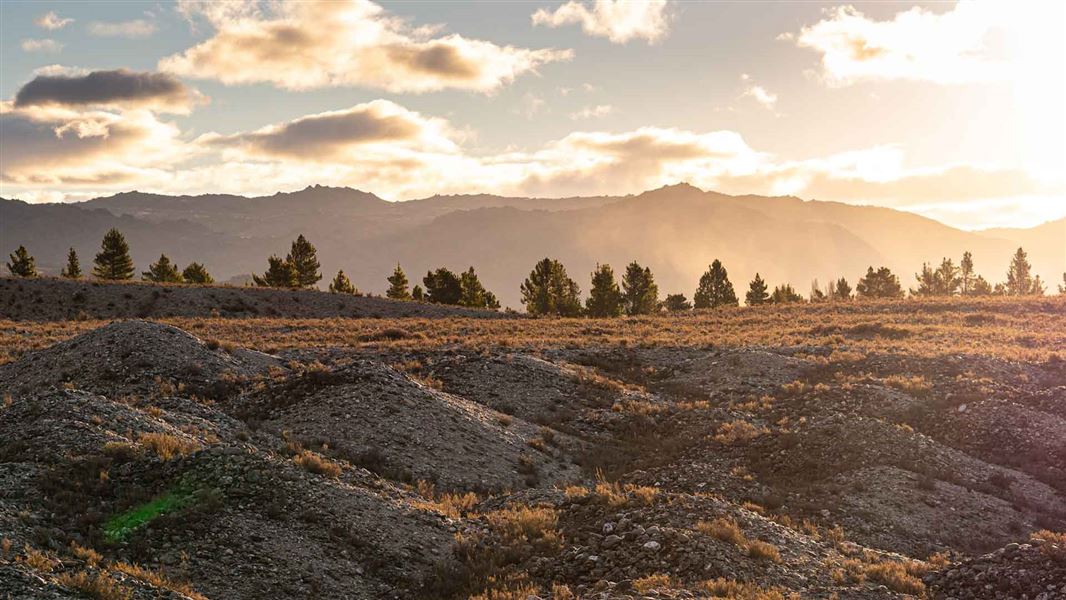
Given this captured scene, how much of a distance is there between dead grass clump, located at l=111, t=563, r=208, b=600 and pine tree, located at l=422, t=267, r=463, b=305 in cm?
10330

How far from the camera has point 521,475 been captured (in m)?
24.5

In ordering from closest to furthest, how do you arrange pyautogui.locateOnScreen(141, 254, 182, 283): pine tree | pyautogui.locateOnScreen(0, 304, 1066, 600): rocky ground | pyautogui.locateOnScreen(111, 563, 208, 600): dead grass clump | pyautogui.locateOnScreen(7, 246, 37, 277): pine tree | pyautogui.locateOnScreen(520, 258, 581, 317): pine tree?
pyautogui.locateOnScreen(111, 563, 208, 600): dead grass clump < pyautogui.locateOnScreen(0, 304, 1066, 600): rocky ground < pyautogui.locateOnScreen(7, 246, 37, 277): pine tree < pyautogui.locateOnScreen(141, 254, 182, 283): pine tree < pyautogui.locateOnScreen(520, 258, 581, 317): pine tree

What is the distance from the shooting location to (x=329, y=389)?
28.4 metres

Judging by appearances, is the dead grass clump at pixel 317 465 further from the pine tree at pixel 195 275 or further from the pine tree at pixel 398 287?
the pine tree at pixel 195 275

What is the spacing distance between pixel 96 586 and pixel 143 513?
4940mm

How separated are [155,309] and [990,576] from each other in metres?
76.5

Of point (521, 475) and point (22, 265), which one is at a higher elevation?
point (22, 265)

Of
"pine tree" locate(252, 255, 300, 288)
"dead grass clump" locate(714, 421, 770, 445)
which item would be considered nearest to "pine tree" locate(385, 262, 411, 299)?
→ "pine tree" locate(252, 255, 300, 288)

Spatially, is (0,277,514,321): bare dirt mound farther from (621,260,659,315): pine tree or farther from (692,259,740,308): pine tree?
(692,259,740,308): pine tree

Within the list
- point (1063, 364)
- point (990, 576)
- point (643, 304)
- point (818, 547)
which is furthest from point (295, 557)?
point (643, 304)

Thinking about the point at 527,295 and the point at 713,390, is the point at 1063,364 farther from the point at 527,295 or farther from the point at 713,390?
the point at 527,295

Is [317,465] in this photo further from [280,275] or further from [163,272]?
[163,272]

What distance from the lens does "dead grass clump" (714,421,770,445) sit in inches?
1106

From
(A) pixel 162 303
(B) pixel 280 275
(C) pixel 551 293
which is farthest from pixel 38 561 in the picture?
(B) pixel 280 275
